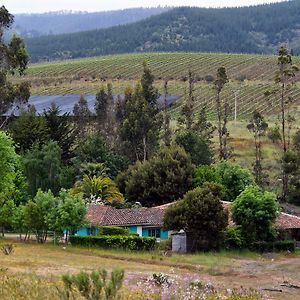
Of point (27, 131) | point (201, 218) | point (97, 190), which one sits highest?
point (27, 131)

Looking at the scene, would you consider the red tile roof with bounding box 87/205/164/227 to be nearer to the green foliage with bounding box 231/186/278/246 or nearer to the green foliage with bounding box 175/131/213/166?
the green foliage with bounding box 231/186/278/246

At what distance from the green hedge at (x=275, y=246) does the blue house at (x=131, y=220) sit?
6396 mm

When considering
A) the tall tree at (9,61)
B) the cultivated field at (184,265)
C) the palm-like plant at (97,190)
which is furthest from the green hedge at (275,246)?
the tall tree at (9,61)

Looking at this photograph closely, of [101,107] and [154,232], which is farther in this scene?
[101,107]

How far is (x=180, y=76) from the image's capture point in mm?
126375

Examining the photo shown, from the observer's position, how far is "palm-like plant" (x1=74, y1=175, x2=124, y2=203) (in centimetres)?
5366

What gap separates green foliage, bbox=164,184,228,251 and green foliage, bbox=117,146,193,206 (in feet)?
29.9

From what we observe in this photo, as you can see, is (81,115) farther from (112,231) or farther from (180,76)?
(180,76)

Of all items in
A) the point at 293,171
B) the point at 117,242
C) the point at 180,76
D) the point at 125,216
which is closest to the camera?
the point at 117,242

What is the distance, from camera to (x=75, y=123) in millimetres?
69500

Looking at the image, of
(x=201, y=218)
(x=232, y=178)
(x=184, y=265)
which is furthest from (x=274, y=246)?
(x=184, y=265)

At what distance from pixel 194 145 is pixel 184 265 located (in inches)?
1007

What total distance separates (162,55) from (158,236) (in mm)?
111011

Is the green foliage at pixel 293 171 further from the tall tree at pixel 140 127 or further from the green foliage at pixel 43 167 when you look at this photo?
the green foliage at pixel 43 167
